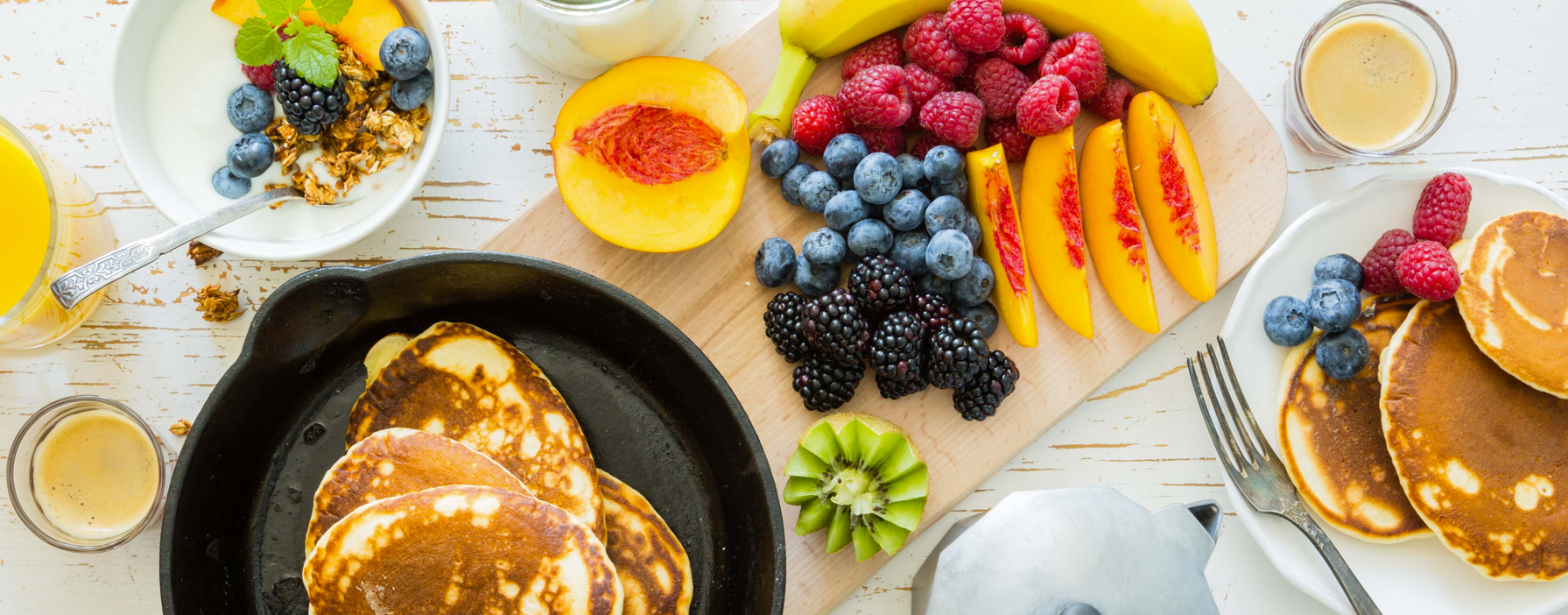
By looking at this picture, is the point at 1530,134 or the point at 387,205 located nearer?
the point at 387,205

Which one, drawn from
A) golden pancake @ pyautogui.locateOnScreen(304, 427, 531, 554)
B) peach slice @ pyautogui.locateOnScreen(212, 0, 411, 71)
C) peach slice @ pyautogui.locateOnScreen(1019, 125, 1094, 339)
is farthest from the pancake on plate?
peach slice @ pyautogui.locateOnScreen(212, 0, 411, 71)

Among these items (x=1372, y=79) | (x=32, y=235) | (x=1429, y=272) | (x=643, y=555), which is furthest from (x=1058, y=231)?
(x=32, y=235)

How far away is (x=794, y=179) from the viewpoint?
5.40ft

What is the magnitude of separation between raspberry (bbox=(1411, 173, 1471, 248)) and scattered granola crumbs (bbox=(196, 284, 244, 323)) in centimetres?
235

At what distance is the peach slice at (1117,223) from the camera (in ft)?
5.41

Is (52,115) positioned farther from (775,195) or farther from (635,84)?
(775,195)

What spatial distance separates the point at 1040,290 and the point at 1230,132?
1.63ft

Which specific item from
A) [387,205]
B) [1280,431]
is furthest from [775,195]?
[1280,431]

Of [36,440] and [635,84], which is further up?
[635,84]

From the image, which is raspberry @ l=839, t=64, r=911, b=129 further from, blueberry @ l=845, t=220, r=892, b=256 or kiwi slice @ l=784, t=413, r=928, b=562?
kiwi slice @ l=784, t=413, r=928, b=562

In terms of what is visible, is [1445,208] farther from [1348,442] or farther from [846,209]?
[846,209]

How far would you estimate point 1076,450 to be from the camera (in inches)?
69.9

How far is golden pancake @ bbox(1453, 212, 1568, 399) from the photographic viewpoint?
162 cm

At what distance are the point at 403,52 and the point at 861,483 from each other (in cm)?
112
